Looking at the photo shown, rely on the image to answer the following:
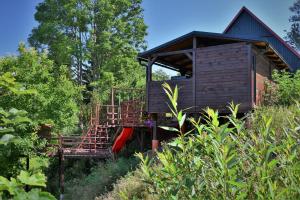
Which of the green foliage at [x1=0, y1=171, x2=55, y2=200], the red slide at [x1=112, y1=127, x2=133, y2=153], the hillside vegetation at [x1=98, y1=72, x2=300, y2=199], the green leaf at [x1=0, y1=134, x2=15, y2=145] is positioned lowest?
the red slide at [x1=112, y1=127, x2=133, y2=153]

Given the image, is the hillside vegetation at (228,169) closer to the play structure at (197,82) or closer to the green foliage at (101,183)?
the play structure at (197,82)

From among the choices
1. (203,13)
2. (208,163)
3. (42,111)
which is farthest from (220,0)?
(208,163)

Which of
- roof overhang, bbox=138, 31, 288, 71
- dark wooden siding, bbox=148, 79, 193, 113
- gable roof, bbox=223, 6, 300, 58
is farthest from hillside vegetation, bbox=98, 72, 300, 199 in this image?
gable roof, bbox=223, 6, 300, 58

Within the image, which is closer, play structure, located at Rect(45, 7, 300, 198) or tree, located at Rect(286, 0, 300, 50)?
play structure, located at Rect(45, 7, 300, 198)

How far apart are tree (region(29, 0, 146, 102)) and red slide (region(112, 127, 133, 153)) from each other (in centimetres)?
668

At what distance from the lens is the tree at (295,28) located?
1298 inches

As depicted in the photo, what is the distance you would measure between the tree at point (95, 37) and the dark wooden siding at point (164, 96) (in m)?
9.13

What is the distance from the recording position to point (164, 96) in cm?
1270

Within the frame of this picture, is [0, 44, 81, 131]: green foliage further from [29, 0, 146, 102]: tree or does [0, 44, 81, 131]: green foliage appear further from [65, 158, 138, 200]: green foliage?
[29, 0, 146, 102]: tree

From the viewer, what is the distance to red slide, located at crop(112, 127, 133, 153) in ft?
50.9

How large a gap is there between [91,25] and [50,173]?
11.2 metres

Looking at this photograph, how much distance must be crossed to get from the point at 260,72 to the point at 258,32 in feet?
24.5

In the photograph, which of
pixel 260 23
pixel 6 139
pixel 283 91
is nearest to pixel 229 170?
pixel 6 139

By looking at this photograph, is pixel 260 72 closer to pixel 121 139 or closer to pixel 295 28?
pixel 121 139
